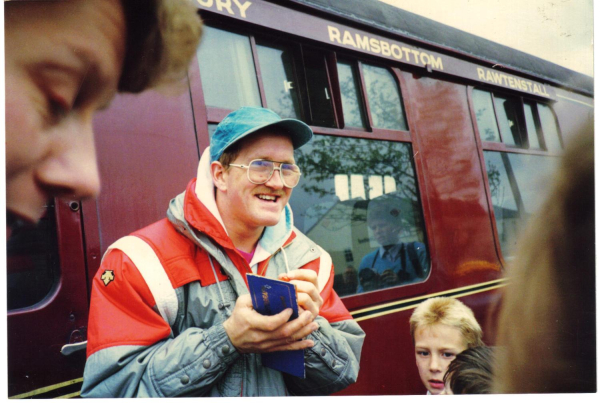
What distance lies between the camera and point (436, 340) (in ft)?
7.48

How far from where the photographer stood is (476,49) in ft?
8.89

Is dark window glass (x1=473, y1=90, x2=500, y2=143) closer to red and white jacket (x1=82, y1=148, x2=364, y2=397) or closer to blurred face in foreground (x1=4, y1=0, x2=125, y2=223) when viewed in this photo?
red and white jacket (x1=82, y1=148, x2=364, y2=397)

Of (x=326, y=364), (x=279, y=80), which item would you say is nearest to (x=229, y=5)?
(x=279, y=80)

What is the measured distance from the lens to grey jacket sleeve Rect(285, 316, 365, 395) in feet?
5.08

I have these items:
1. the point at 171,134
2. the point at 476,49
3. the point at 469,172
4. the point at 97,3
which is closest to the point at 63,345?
the point at 171,134

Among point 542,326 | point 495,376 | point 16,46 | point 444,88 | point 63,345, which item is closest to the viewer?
point 542,326

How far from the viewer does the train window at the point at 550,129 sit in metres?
2.65

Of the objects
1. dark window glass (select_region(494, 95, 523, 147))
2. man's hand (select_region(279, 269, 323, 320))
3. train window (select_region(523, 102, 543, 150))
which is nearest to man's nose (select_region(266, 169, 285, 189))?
man's hand (select_region(279, 269, 323, 320))

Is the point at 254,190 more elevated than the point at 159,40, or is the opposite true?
the point at 159,40

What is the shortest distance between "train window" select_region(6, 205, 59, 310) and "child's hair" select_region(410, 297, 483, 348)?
157 cm

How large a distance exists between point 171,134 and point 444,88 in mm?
1514

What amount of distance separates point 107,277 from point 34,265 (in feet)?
1.27

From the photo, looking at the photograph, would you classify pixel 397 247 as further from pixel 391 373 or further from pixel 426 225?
pixel 391 373

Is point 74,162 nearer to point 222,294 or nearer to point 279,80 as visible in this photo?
point 222,294
